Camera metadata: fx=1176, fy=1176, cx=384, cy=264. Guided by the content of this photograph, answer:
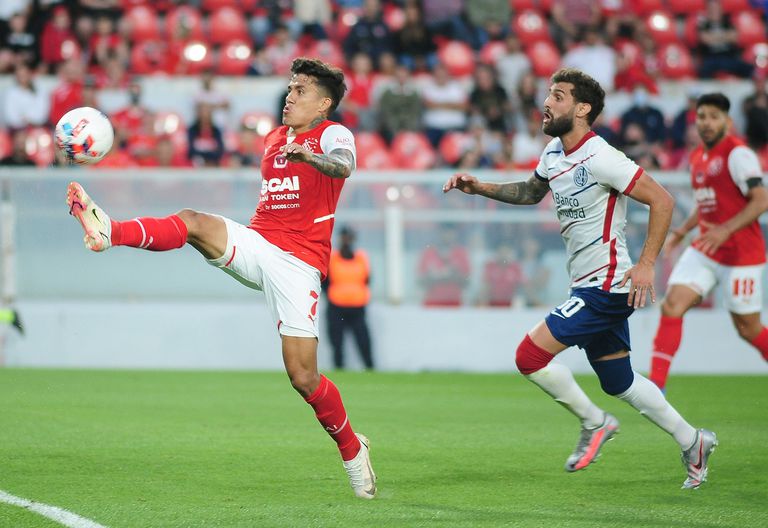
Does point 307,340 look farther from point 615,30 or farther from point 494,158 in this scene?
point 615,30

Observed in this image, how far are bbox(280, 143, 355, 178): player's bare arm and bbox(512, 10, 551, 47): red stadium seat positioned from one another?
13.6 meters

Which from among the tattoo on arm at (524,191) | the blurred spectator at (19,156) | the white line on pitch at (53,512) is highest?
the tattoo on arm at (524,191)

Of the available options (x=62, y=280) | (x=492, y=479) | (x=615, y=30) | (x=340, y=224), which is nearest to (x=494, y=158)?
(x=340, y=224)

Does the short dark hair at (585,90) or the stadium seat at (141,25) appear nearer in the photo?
the short dark hair at (585,90)

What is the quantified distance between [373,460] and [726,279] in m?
3.76

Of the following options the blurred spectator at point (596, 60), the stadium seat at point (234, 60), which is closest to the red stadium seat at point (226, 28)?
the stadium seat at point (234, 60)

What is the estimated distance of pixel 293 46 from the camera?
17656 millimetres

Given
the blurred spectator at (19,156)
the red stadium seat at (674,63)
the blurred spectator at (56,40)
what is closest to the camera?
the blurred spectator at (19,156)

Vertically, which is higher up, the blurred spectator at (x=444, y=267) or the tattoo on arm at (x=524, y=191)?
the tattoo on arm at (x=524, y=191)

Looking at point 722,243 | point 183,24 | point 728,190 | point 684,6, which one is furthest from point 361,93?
point 722,243

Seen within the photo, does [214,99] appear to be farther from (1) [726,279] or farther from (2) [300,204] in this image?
(2) [300,204]

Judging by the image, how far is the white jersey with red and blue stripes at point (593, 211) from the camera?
6395mm

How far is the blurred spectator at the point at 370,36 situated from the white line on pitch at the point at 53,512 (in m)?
12.4

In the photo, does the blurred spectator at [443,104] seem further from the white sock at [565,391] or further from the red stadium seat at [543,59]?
the white sock at [565,391]
